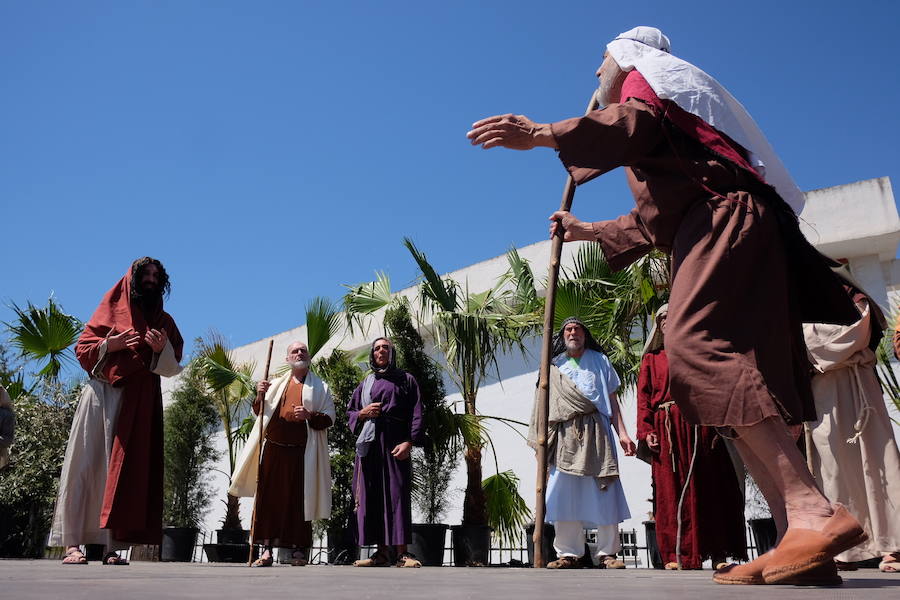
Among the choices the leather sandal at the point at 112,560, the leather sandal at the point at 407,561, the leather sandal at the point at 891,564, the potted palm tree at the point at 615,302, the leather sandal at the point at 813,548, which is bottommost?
the leather sandal at the point at 407,561

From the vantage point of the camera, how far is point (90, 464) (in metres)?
4.66

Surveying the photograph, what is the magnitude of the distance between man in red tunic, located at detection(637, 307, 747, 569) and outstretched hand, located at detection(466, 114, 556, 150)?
2.74m

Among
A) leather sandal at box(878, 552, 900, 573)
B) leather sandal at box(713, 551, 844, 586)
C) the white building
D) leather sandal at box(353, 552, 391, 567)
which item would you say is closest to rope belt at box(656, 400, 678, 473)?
leather sandal at box(878, 552, 900, 573)

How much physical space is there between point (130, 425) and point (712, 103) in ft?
12.2

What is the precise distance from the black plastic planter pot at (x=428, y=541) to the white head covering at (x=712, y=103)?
6.46 meters

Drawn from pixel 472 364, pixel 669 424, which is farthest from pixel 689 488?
pixel 472 364

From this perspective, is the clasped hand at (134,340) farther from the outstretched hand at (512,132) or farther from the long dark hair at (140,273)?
the outstretched hand at (512,132)

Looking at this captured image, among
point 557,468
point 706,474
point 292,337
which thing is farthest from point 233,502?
point 706,474

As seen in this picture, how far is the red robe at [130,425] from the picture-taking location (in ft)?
14.9

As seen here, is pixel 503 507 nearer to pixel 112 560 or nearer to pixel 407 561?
pixel 407 561

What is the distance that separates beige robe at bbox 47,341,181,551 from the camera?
4523mm

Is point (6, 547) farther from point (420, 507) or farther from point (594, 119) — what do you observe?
point (594, 119)

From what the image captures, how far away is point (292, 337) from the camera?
16.6m

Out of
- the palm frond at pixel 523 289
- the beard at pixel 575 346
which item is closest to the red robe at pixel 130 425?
the beard at pixel 575 346
